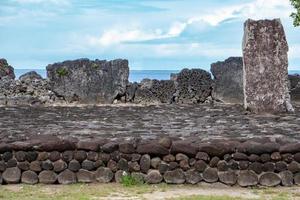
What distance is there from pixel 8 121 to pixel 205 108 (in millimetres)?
5640

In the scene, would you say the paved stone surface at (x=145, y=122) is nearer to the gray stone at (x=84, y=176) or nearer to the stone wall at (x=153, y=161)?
the stone wall at (x=153, y=161)

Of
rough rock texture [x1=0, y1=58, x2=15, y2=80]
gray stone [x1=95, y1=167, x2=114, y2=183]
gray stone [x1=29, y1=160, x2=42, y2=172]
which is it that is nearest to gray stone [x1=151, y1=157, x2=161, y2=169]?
gray stone [x1=95, y1=167, x2=114, y2=183]

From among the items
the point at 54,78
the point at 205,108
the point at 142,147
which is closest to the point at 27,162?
the point at 142,147

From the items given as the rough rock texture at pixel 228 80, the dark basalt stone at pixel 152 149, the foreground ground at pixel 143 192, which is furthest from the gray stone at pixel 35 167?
the rough rock texture at pixel 228 80

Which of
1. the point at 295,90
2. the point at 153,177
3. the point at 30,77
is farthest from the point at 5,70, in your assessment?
the point at 153,177

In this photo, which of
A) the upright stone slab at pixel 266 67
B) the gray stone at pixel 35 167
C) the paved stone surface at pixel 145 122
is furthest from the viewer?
the upright stone slab at pixel 266 67

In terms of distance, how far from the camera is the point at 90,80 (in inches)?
755

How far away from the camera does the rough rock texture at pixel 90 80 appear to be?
1905 centimetres

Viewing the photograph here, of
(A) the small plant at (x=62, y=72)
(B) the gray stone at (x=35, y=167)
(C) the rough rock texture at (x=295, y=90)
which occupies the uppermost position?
(A) the small plant at (x=62, y=72)

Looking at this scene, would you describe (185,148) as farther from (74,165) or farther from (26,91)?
(26,91)

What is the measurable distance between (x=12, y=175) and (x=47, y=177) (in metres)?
0.53

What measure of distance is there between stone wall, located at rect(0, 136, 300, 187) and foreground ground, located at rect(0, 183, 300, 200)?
0.20 m

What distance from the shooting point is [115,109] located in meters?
17.0

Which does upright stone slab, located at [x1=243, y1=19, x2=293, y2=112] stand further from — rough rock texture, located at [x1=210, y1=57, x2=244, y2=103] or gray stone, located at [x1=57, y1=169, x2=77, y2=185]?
gray stone, located at [x1=57, y1=169, x2=77, y2=185]
